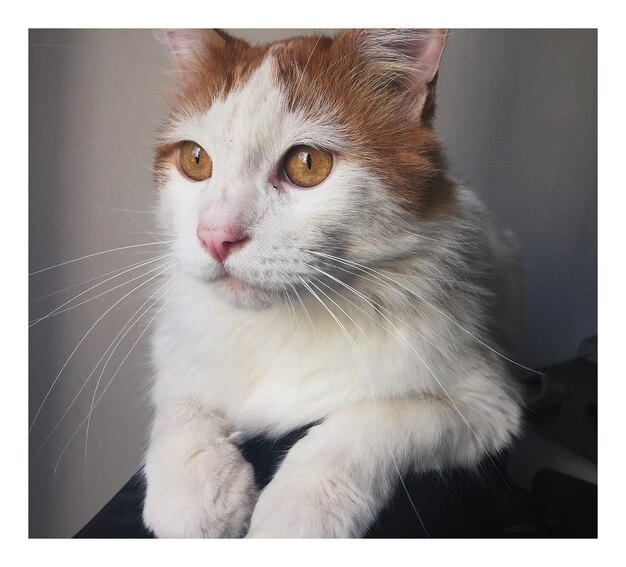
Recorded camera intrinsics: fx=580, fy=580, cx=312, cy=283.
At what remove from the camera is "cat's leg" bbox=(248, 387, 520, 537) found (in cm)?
86

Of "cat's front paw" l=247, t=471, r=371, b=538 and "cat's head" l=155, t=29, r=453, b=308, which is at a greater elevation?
"cat's head" l=155, t=29, r=453, b=308

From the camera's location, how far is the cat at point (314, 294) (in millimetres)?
880

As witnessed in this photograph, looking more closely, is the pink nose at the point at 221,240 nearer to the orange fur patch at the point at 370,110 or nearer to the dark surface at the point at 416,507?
the orange fur patch at the point at 370,110

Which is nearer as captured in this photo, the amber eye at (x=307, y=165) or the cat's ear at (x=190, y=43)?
the amber eye at (x=307, y=165)

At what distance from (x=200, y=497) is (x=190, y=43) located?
80 cm

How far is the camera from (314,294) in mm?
901

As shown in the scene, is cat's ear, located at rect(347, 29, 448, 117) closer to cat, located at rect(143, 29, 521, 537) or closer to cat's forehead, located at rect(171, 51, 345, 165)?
cat, located at rect(143, 29, 521, 537)

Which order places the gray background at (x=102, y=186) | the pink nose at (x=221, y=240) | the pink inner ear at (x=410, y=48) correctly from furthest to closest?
the gray background at (x=102, y=186) → the pink inner ear at (x=410, y=48) → the pink nose at (x=221, y=240)

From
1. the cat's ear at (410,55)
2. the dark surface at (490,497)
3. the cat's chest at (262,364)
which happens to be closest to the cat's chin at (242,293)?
the cat's chest at (262,364)

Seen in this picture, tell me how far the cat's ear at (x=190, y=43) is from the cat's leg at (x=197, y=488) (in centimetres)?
68

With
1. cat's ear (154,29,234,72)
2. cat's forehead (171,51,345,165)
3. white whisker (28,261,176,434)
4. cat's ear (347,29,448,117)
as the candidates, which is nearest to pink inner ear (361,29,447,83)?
cat's ear (347,29,448,117)
